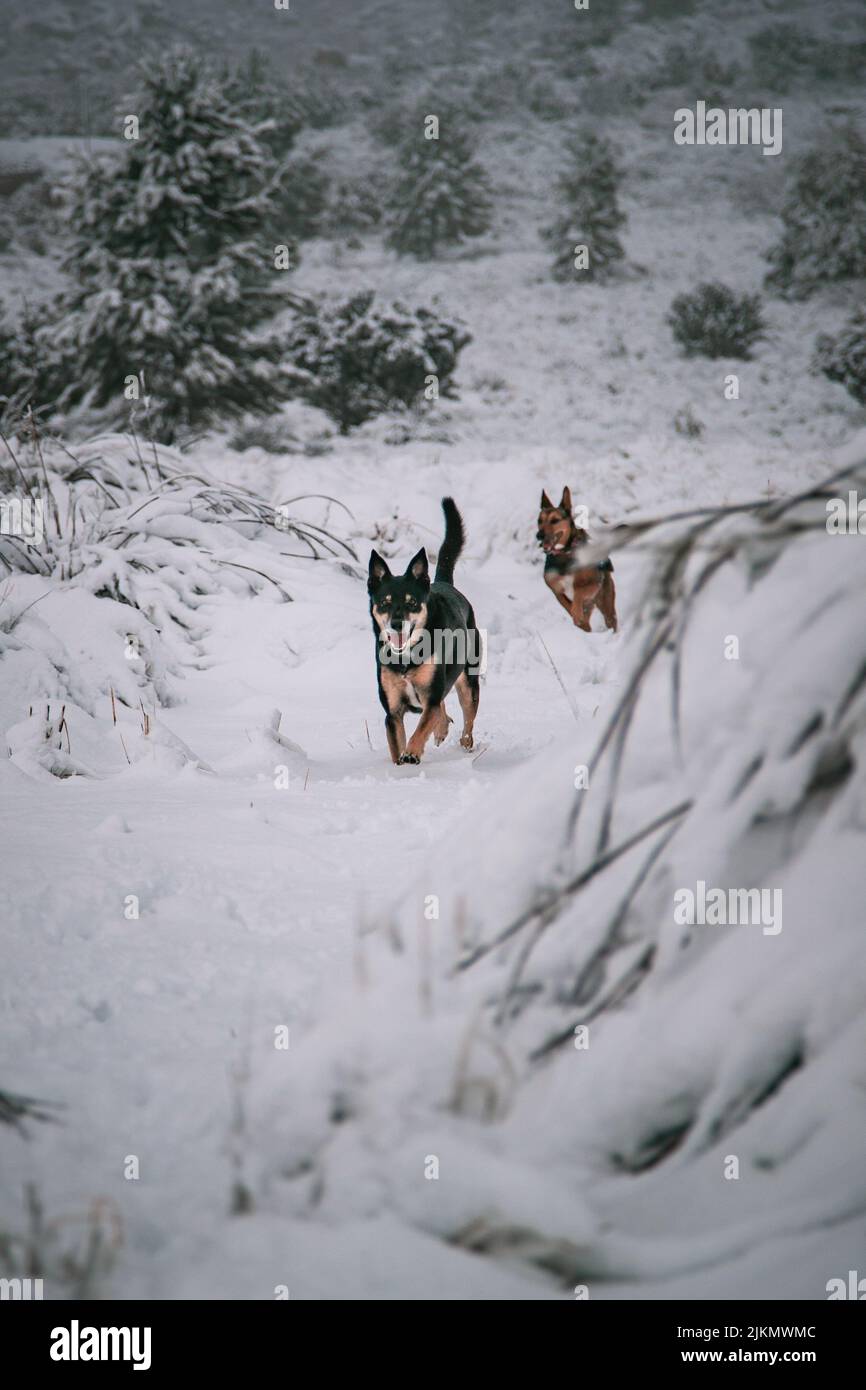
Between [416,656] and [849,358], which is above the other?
[849,358]

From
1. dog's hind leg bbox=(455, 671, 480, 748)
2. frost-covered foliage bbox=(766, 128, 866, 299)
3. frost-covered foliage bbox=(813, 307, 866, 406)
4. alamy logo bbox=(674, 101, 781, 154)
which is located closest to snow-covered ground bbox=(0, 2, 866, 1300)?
dog's hind leg bbox=(455, 671, 480, 748)

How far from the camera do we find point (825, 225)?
2330 centimetres

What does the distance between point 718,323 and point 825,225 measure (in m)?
5.53

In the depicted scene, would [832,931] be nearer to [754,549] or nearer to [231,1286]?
[754,549]

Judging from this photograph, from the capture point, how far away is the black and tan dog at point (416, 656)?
13.7 feet

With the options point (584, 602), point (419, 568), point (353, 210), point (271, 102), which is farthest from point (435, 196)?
point (419, 568)

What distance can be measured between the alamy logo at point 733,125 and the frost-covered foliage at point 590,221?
7.58 m

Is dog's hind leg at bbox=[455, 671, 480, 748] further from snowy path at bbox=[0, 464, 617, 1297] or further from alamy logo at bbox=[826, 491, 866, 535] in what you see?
alamy logo at bbox=[826, 491, 866, 535]

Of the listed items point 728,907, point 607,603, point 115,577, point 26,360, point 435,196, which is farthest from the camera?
point 435,196

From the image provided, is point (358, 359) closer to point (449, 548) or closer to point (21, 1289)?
point (449, 548)

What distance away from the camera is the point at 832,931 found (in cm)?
100

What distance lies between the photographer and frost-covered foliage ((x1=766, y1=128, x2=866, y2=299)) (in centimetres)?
2322
